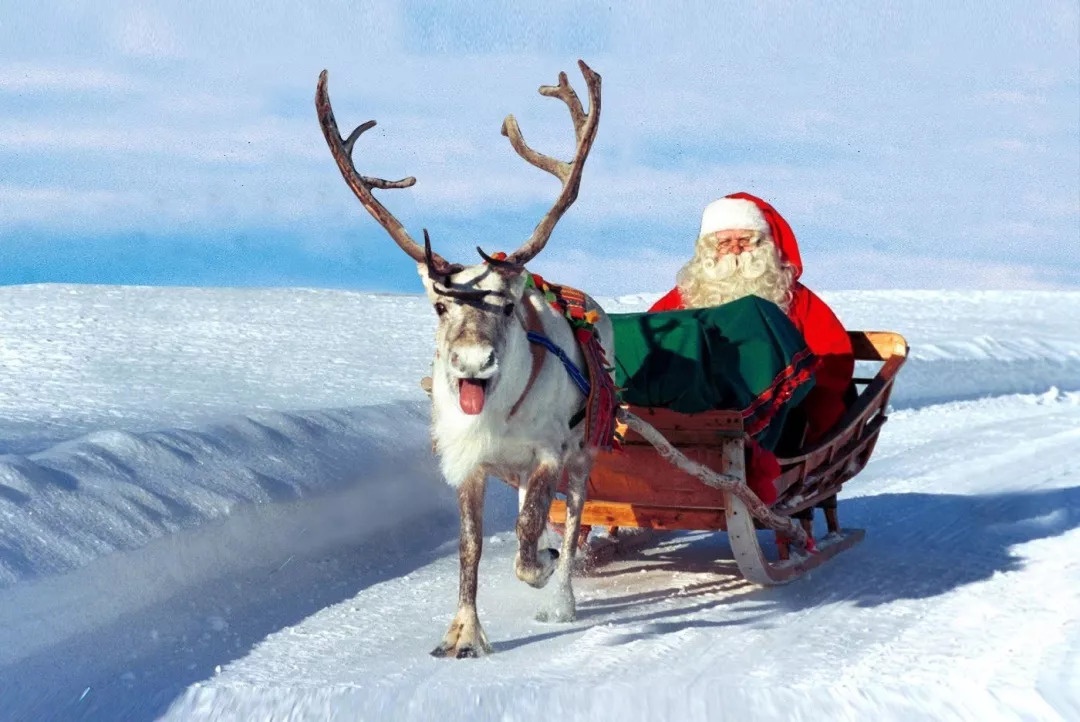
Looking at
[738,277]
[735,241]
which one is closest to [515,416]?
[738,277]

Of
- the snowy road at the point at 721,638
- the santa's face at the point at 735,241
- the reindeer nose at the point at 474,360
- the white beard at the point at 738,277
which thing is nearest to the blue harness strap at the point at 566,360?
the reindeer nose at the point at 474,360

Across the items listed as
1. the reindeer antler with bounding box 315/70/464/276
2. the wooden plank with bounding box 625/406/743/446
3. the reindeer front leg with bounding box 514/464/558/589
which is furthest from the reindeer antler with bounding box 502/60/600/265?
the wooden plank with bounding box 625/406/743/446

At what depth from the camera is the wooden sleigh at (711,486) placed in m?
5.02

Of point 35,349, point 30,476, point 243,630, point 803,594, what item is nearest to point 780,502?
point 803,594

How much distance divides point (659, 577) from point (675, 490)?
0.69 m

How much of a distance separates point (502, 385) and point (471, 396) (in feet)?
0.84

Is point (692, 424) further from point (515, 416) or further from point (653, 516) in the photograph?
point (515, 416)

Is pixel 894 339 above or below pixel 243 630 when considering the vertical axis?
above

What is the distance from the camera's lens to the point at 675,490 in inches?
205

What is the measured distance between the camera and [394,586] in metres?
5.56

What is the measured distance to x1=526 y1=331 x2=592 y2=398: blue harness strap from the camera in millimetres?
4375

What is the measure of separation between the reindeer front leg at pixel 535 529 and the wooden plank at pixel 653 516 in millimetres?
915

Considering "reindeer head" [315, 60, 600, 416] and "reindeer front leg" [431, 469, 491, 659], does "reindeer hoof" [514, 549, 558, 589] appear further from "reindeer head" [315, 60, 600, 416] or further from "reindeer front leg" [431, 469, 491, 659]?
"reindeer head" [315, 60, 600, 416]

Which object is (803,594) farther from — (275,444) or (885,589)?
(275,444)
